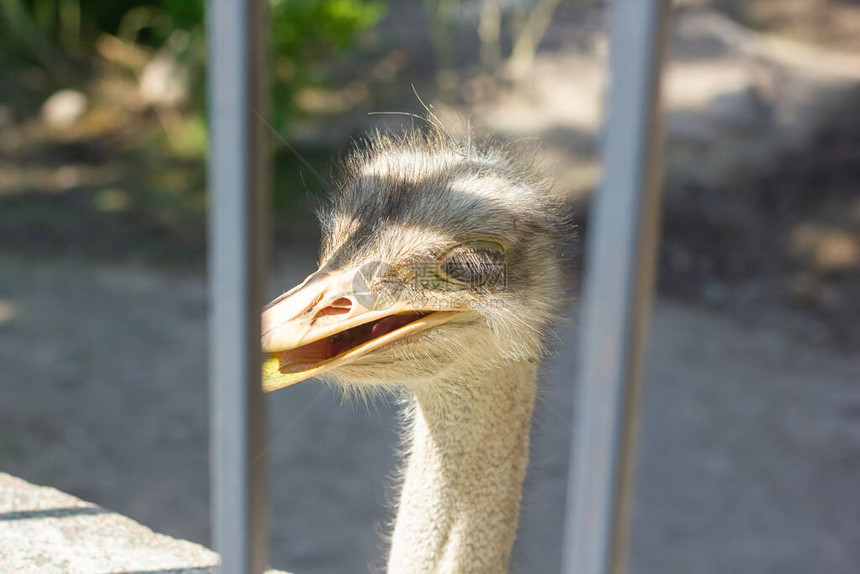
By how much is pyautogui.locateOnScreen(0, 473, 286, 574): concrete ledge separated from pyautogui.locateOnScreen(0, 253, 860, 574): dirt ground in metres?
1.56

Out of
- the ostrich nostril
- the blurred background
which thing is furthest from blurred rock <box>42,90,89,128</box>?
the ostrich nostril

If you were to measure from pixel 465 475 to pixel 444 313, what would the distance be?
0.29 meters

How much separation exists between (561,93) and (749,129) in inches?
49.9

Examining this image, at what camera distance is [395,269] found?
1331mm

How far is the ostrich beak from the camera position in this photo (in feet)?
3.92

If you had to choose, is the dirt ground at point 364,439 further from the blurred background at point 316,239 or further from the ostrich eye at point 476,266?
the ostrich eye at point 476,266

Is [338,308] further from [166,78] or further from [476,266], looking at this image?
[166,78]

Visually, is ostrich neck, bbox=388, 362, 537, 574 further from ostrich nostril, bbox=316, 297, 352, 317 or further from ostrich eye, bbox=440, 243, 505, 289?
ostrich nostril, bbox=316, 297, 352, 317

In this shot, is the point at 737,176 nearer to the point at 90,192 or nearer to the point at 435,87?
the point at 435,87

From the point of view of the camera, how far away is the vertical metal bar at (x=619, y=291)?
2.21ft

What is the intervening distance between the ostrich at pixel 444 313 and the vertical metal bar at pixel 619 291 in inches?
21.6

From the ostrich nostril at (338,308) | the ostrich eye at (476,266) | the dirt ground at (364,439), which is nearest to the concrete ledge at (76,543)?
the ostrich nostril at (338,308)

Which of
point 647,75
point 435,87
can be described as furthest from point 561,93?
point 647,75

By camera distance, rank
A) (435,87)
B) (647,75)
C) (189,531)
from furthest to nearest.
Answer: (435,87) < (189,531) < (647,75)
